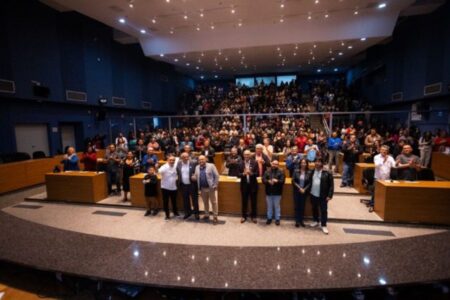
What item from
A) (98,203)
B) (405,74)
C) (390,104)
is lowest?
(98,203)

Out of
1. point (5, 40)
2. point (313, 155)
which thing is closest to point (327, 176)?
point (313, 155)

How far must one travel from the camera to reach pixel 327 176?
497cm

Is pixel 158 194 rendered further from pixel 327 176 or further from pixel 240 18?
pixel 240 18

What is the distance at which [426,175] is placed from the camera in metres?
5.86

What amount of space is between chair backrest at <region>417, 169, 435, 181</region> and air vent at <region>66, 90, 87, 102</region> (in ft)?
48.6

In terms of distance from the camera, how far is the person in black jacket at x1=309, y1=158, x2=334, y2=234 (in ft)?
16.3

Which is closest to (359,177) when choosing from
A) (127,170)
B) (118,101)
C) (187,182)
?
(187,182)

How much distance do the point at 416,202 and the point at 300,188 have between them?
268cm

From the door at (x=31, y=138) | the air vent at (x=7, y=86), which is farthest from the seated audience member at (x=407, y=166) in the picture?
the door at (x=31, y=138)

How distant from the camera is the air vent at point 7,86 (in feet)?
29.0

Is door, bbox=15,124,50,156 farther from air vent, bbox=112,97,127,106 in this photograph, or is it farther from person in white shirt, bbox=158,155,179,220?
person in white shirt, bbox=158,155,179,220

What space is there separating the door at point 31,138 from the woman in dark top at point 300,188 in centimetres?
1175

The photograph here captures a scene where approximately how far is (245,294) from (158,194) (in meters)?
4.62

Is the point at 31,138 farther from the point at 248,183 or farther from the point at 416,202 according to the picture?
the point at 416,202
